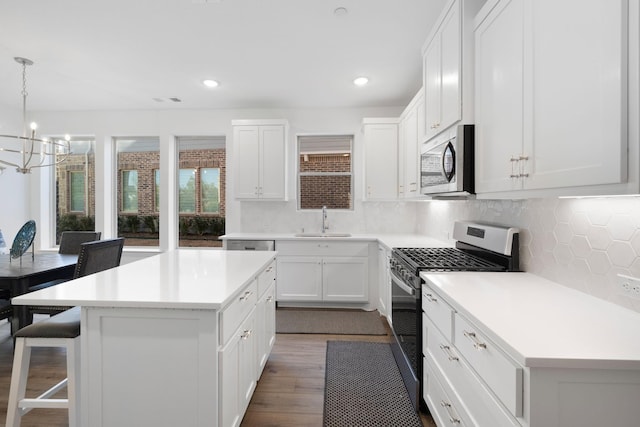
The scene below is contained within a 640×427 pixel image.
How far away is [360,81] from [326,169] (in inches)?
55.6

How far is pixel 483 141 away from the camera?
5.63 feet

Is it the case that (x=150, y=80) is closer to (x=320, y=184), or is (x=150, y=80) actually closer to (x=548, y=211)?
(x=320, y=184)

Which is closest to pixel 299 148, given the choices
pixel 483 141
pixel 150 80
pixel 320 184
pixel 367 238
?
pixel 320 184

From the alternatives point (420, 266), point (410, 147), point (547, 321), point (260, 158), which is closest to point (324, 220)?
point (260, 158)

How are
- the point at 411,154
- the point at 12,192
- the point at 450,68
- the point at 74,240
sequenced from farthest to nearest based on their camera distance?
1. the point at 12,192
2. the point at 74,240
3. the point at 411,154
4. the point at 450,68

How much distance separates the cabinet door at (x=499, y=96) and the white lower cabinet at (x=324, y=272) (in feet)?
7.29

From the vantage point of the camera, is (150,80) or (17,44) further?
(150,80)

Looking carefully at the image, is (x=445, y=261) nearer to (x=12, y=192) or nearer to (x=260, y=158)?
(x=260, y=158)

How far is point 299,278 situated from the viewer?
3875 millimetres

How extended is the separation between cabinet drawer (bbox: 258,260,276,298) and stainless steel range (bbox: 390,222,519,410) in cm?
97

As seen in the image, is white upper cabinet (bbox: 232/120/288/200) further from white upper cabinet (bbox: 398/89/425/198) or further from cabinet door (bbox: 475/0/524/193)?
cabinet door (bbox: 475/0/524/193)

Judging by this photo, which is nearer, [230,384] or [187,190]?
[230,384]

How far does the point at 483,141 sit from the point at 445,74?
0.62 metres

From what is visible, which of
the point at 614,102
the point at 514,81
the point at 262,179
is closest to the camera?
the point at 614,102
